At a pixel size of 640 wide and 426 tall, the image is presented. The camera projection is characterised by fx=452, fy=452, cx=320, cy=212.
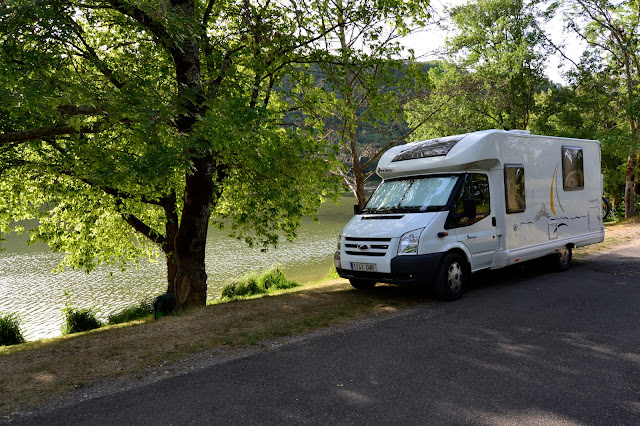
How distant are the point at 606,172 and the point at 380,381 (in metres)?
29.1

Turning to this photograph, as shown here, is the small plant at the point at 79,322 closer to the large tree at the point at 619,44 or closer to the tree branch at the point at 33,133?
the tree branch at the point at 33,133

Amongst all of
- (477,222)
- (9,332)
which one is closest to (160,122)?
(477,222)

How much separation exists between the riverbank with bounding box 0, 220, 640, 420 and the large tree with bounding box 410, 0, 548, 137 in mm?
13593

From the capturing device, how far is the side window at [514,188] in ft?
29.1

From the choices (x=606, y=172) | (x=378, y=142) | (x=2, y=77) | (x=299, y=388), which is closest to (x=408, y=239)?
(x=299, y=388)

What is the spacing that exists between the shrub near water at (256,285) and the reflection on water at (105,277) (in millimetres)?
3393

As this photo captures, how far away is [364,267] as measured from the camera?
770 centimetres

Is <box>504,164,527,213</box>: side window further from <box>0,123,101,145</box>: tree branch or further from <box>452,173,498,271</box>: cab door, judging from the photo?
<box>0,123,101,145</box>: tree branch

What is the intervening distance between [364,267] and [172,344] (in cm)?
332

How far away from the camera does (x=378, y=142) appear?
628 inches

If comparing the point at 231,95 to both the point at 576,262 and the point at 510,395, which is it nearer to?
the point at 510,395

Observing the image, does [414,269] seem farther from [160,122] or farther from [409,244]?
[160,122]

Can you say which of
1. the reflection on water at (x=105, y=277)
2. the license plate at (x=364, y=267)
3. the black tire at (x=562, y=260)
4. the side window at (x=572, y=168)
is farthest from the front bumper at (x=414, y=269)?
the reflection on water at (x=105, y=277)

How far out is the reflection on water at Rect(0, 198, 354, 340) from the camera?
751 inches
